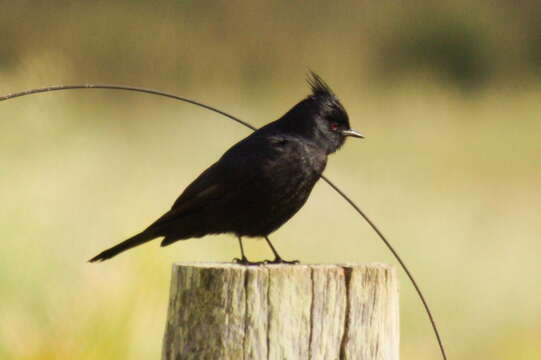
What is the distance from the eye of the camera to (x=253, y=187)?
5.20 meters

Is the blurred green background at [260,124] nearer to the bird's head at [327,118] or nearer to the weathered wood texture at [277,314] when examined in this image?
the bird's head at [327,118]


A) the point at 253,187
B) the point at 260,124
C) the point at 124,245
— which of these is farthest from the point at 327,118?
the point at 260,124

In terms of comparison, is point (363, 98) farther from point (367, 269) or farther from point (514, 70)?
point (367, 269)

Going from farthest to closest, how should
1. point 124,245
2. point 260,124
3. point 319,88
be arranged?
1. point 260,124
2. point 319,88
3. point 124,245

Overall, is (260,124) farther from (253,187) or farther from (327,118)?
(253,187)

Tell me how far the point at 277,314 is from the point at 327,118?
6.38 ft

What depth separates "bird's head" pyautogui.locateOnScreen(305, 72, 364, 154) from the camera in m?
5.51

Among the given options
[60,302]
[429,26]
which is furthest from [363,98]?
[60,302]

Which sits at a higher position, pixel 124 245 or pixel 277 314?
pixel 124 245

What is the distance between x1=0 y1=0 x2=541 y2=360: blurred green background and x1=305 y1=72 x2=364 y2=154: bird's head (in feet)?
3.79

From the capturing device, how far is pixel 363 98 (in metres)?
14.9

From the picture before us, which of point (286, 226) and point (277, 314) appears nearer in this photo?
point (277, 314)

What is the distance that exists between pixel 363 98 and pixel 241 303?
37.1 ft

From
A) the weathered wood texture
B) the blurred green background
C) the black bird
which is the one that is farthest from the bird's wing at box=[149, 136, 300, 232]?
the weathered wood texture
